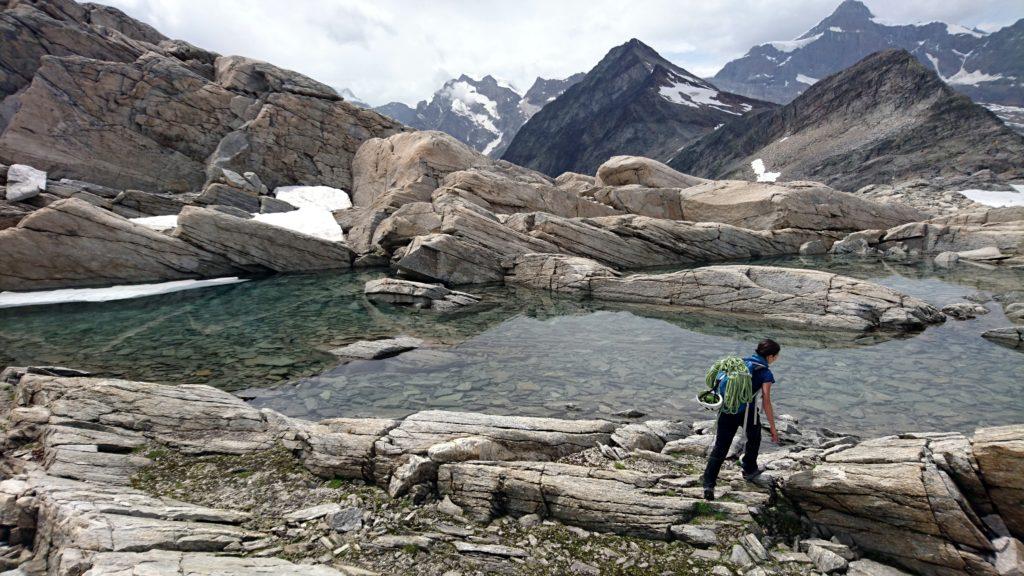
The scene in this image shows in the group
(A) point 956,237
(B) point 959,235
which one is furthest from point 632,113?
(B) point 959,235

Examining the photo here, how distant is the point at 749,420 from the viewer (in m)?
7.41

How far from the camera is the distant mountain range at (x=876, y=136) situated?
69312mm

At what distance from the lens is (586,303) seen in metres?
26.0

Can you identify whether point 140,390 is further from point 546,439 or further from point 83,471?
point 546,439

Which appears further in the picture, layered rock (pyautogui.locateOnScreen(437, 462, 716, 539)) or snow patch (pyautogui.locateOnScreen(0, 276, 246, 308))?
snow patch (pyautogui.locateOnScreen(0, 276, 246, 308))

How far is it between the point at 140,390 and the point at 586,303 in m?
20.1

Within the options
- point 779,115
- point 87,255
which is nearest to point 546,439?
point 87,255

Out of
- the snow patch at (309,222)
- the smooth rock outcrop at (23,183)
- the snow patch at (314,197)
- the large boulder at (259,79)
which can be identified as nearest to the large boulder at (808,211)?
the snow patch at (309,222)

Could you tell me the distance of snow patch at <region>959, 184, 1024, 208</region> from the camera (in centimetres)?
5431

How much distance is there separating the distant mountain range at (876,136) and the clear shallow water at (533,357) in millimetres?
60432

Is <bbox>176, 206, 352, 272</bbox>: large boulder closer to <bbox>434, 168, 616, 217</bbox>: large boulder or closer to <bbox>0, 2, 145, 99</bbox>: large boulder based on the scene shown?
<bbox>434, 168, 616, 217</bbox>: large boulder

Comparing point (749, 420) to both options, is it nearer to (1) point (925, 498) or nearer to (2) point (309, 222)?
(1) point (925, 498)

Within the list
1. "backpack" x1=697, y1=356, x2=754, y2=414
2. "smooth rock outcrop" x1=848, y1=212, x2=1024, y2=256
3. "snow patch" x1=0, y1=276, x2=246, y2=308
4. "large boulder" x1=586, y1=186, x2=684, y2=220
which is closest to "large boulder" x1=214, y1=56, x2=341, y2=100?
"snow patch" x1=0, y1=276, x2=246, y2=308

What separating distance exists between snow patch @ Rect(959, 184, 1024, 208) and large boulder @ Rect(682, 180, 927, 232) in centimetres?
1845
